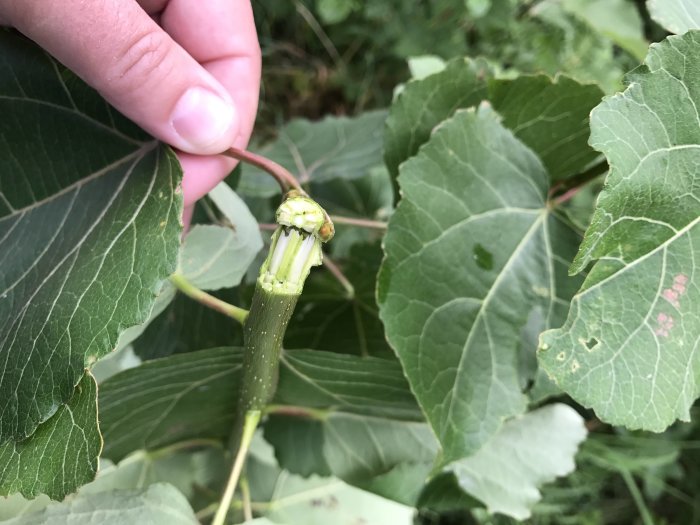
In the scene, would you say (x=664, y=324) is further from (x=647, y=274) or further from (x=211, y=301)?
(x=211, y=301)

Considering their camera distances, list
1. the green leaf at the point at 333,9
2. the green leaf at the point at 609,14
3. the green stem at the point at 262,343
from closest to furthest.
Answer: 1. the green stem at the point at 262,343
2. the green leaf at the point at 333,9
3. the green leaf at the point at 609,14

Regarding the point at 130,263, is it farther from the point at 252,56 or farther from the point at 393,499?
the point at 393,499

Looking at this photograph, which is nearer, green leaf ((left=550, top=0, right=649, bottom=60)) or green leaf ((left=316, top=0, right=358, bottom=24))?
green leaf ((left=316, top=0, right=358, bottom=24))

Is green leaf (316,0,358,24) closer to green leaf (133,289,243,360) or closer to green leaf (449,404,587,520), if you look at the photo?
green leaf (133,289,243,360)

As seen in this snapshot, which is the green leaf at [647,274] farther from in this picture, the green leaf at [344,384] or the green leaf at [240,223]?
the green leaf at [240,223]

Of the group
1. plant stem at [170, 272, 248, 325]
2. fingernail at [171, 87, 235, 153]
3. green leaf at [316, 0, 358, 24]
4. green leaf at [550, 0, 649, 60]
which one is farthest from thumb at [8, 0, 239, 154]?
green leaf at [550, 0, 649, 60]

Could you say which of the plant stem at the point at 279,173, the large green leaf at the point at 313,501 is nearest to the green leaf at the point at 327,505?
the large green leaf at the point at 313,501

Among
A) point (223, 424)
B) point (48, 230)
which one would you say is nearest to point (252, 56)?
point (48, 230)

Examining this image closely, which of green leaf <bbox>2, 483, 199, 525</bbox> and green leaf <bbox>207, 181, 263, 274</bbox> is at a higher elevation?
green leaf <bbox>207, 181, 263, 274</bbox>
